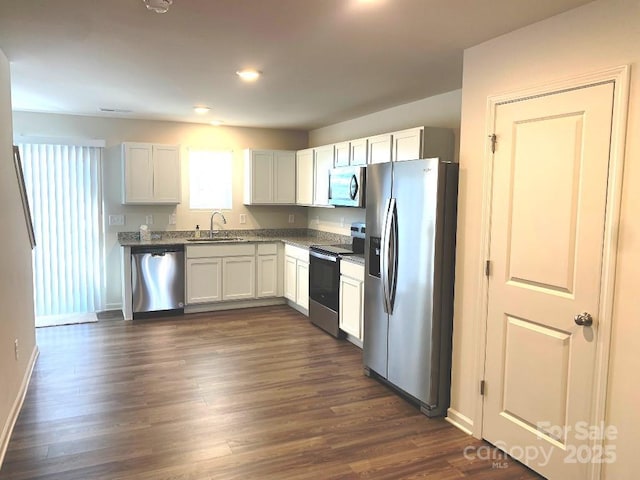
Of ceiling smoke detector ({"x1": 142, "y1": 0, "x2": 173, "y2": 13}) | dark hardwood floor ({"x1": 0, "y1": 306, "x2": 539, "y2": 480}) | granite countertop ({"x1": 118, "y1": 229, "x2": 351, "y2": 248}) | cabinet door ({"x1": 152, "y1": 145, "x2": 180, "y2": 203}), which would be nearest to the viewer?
ceiling smoke detector ({"x1": 142, "y1": 0, "x2": 173, "y2": 13})

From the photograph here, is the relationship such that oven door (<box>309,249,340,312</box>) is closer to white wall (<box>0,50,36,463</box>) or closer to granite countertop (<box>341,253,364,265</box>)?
granite countertop (<box>341,253,364,265</box>)

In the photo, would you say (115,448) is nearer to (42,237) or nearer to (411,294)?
(411,294)

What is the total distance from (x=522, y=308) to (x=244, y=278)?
13.4ft

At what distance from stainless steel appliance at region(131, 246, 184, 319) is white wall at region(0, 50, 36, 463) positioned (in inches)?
67.6

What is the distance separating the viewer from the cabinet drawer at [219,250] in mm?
5773

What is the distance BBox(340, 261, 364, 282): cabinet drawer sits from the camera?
438 cm

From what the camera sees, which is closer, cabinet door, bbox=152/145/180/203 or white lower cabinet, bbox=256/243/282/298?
cabinet door, bbox=152/145/180/203

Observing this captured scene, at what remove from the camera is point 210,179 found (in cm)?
657

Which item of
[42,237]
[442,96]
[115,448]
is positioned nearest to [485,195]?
[442,96]

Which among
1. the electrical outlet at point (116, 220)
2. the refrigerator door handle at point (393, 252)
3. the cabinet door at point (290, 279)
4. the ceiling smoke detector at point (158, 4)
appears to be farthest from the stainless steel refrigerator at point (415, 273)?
the electrical outlet at point (116, 220)

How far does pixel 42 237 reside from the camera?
18.5 feet

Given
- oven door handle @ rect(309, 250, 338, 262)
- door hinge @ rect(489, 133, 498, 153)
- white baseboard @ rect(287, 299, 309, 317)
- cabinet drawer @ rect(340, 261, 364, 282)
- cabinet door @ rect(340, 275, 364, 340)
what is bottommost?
white baseboard @ rect(287, 299, 309, 317)

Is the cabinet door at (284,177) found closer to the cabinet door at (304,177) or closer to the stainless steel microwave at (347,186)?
the cabinet door at (304,177)

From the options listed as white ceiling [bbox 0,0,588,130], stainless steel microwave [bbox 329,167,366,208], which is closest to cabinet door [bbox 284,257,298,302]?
stainless steel microwave [bbox 329,167,366,208]
